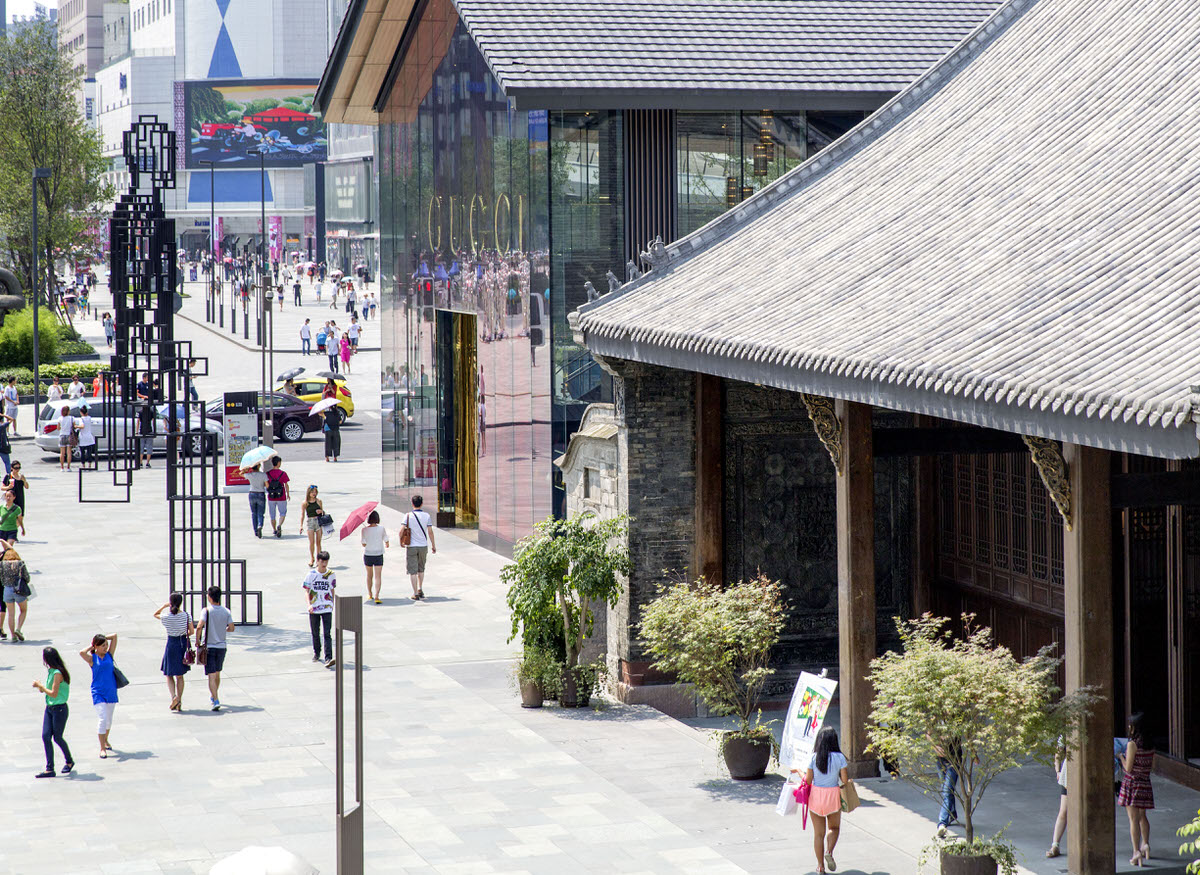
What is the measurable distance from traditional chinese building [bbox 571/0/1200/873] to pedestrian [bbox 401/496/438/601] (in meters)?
6.72

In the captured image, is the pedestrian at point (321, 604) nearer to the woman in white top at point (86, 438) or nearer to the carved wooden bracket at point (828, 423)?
the carved wooden bracket at point (828, 423)

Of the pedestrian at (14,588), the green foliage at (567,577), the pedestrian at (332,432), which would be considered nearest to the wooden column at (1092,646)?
the green foliage at (567,577)

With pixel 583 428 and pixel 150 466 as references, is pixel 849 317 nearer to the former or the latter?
pixel 583 428

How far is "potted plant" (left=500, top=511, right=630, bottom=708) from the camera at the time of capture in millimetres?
21016

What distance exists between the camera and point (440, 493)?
36188mm

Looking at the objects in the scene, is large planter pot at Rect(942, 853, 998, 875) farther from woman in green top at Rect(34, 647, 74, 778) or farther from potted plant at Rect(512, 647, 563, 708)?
woman in green top at Rect(34, 647, 74, 778)

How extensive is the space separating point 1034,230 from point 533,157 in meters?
13.3

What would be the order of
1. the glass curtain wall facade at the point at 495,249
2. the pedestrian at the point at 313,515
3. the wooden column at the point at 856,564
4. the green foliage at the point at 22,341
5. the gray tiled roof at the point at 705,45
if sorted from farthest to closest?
the green foliage at the point at 22,341, the pedestrian at the point at 313,515, the glass curtain wall facade at the point at 495,249, the gray tiled roof at the point at 705,45, the wooden column at the point at 856,564

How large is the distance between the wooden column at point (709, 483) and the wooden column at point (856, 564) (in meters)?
3.62

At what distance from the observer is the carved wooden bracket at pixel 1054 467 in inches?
559

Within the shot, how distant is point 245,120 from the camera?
5989 inches

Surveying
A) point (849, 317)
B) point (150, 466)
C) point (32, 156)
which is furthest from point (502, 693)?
point (32, 156)

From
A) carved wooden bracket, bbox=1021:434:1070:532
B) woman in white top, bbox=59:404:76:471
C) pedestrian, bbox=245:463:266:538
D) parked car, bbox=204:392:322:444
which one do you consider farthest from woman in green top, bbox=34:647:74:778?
parked car, bbox=204:392:322:444

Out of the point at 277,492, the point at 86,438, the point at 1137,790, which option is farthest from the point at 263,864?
the point at 86,438
